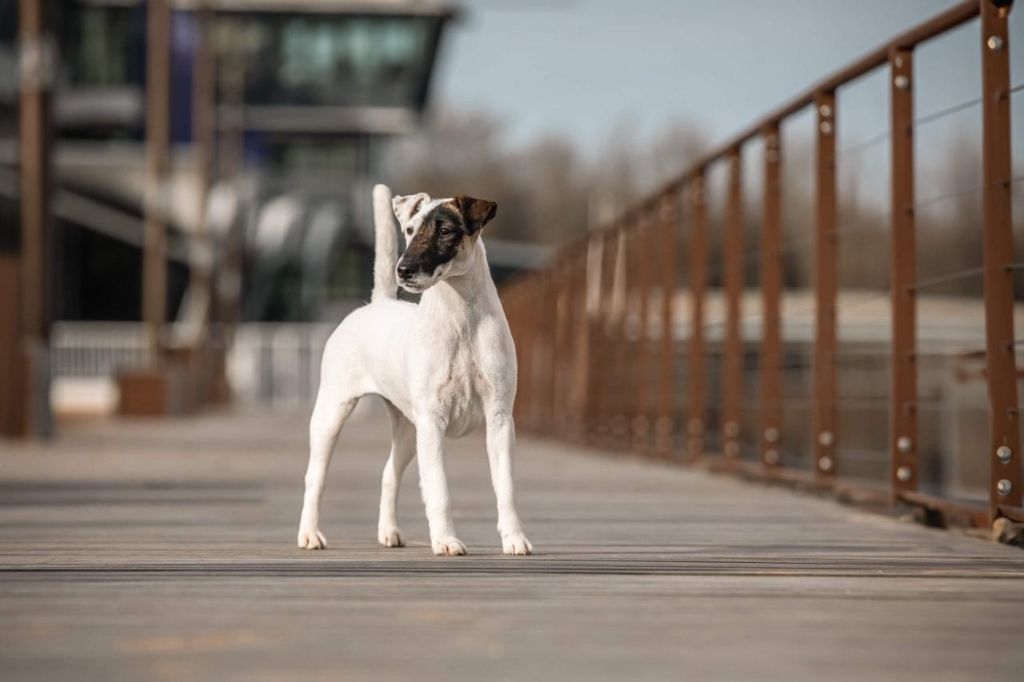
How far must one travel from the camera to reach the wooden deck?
3168 mm

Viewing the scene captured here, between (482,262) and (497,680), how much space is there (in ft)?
6.96

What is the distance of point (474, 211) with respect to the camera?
15.9 ft

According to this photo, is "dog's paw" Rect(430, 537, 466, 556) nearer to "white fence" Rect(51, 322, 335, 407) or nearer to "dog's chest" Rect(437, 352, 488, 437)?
"dog's chest" Rect(437, 352, 488, 437)

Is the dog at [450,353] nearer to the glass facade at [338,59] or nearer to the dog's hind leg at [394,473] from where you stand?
the dog's hind leg at [394,473]

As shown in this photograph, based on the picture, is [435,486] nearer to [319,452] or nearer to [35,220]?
[319,452]

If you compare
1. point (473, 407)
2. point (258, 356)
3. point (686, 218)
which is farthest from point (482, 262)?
point (258, 356)

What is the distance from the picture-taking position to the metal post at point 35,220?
15.0m

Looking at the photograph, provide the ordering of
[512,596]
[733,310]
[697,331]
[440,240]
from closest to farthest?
1. [512,596]
2. [440,240]
3. [733,310]
4. [697,331]

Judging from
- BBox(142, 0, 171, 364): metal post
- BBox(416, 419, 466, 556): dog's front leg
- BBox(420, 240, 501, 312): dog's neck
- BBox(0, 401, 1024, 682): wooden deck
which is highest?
BBox(142, 0, 171, 364): metal post

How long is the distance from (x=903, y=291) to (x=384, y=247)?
206cm

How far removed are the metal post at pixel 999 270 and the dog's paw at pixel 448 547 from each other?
158 cm

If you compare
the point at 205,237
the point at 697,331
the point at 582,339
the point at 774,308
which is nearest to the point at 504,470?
the point at 774,308

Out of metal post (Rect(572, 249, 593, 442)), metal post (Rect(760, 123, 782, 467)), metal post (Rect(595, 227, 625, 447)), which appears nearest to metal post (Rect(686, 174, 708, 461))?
metal post (Rect(760, 123, 782, 467))

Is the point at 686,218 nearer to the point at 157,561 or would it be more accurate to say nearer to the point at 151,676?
the point at 157,561
